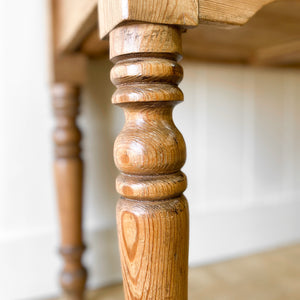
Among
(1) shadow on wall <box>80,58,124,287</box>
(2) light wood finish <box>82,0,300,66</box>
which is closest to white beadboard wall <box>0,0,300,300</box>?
(1) shadow on wall <box>80,58,124,287</box>

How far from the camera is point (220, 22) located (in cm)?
33

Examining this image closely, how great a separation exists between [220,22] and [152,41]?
0.26 ft

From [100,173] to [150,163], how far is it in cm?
58

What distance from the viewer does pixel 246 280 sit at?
33.2 inches

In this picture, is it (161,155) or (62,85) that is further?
(62,85)

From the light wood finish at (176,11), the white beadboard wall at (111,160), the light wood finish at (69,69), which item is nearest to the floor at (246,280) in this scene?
the white beadboard wall at (111,160)

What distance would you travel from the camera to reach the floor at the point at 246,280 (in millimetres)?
776

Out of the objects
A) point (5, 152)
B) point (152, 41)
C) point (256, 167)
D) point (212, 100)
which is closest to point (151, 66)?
point (152, 41)

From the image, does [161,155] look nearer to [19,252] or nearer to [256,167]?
[19,252]

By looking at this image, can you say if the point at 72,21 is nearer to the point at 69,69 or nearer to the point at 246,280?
the point at 69,69

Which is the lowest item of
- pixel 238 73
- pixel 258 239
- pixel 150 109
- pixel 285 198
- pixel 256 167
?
pixel 258 239

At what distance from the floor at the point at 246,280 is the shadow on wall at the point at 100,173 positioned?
0.07 metres

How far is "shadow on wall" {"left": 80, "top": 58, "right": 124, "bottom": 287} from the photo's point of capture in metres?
0.84

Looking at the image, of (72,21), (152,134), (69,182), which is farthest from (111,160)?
(152,134)
